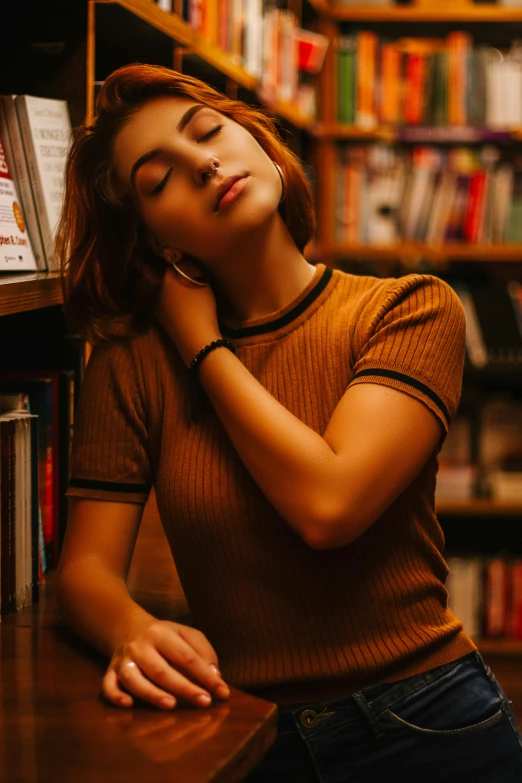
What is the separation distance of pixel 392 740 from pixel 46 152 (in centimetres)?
93

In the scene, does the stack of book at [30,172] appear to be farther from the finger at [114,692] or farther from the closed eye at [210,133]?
the finger at [114,692]

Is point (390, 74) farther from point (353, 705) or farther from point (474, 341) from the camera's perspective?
point (353, 705)

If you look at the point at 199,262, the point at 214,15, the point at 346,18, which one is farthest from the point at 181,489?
the point at 346,18

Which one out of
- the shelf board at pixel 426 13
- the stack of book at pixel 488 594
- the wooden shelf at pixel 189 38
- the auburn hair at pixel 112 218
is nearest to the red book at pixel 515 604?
the stack of book at pixel 488 594

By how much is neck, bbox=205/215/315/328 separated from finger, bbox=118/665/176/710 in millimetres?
501

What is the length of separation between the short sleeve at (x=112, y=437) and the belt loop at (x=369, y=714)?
0.35 m

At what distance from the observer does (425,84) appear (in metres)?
3.56

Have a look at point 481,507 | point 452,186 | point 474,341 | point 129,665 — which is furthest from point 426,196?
point 129,665

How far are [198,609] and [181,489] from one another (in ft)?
0.53

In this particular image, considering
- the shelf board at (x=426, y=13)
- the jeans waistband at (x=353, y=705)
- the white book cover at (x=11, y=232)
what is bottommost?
the jeans waistband at (x=353, y=705)

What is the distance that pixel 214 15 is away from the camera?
230 centimetres

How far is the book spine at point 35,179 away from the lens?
55.9 inches

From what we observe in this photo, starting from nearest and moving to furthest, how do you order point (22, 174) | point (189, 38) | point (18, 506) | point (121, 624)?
1. point (121, 624)
2. point (18, 506)
3. point (22, 174)
4. point (189, 38)

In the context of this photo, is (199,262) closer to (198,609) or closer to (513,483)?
(198,609)
